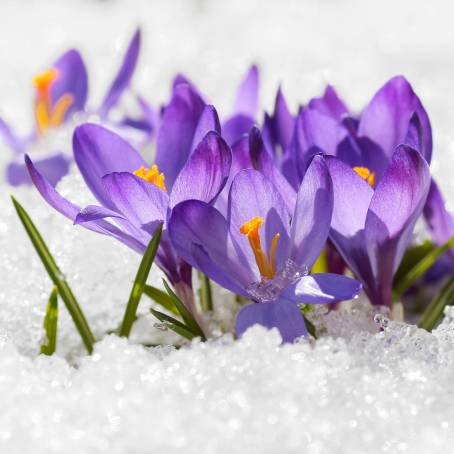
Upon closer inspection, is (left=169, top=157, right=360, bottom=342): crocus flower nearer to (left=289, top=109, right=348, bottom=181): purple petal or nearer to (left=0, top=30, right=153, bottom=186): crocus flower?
(left=289, top=109, right=348, bottom=181): purple petal

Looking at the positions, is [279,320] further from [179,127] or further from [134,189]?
[179,127]

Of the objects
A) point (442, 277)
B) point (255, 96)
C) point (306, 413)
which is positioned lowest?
point (442, 277)

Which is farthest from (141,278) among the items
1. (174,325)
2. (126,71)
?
(126,71)

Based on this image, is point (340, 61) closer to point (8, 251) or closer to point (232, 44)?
point (232, 44)

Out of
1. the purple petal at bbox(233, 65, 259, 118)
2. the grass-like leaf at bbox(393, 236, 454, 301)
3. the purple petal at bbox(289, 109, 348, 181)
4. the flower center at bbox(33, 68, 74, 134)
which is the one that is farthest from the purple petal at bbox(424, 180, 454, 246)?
the flower center at bbox(33, 68, 74, 134)

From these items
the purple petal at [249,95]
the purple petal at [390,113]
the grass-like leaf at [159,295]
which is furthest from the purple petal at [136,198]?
the purple petal at [249,95]

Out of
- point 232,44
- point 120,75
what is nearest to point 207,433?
point 120,75

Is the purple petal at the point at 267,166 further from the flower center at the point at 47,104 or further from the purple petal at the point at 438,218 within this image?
the flower center at the point at 47,104
